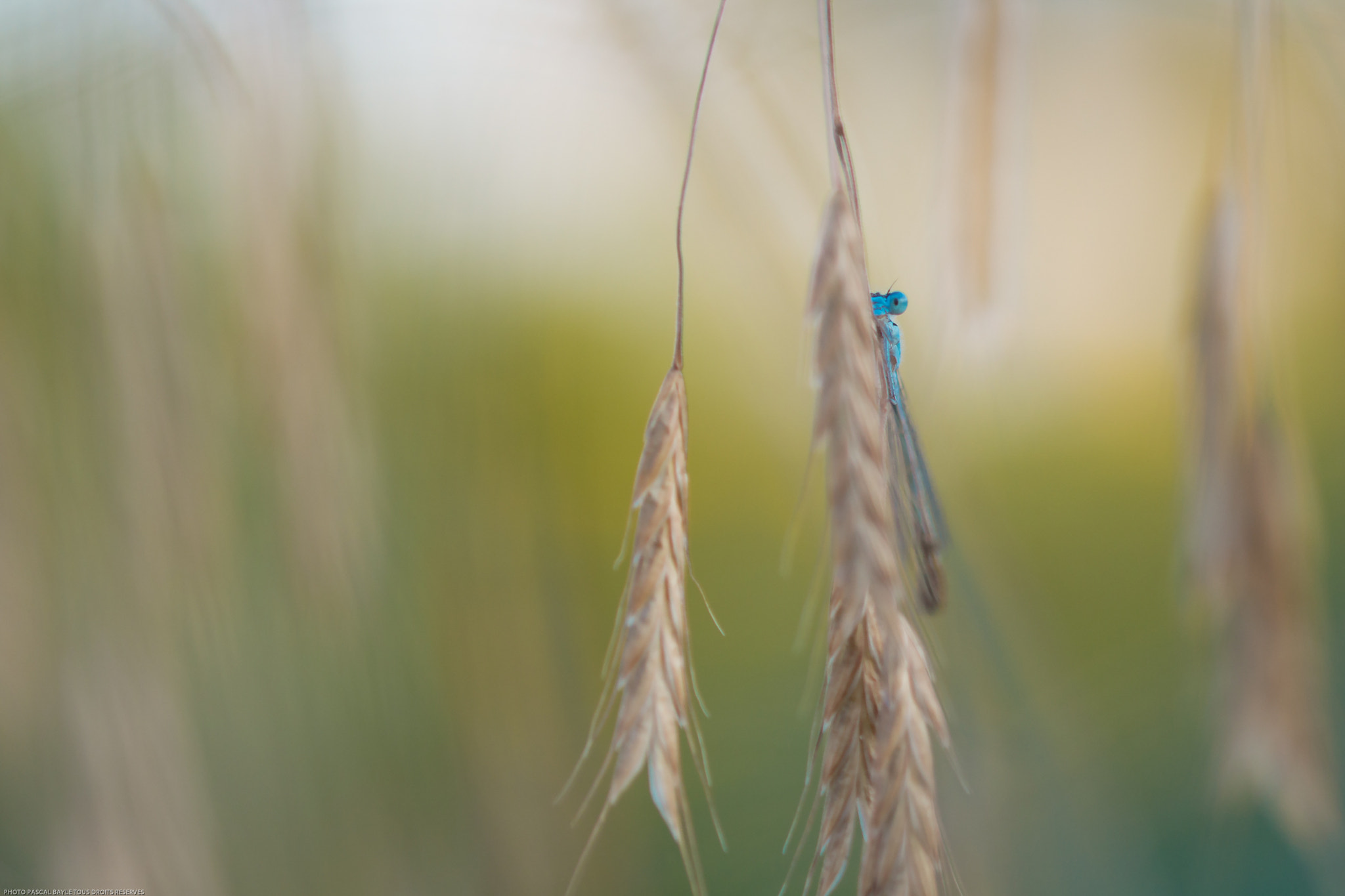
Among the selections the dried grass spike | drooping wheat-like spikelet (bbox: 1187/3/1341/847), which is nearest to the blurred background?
drooping wheat-like spikelet (bbox: 1187/3/1341/847)

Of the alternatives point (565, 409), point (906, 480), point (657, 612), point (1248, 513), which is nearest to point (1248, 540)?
point (1248, 513)

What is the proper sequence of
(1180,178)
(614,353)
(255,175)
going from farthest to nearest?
(614,353) → (1180,178) → (255,175)

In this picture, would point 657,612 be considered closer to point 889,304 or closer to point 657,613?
point 657,613

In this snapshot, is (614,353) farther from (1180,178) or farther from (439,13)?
(1180,178)

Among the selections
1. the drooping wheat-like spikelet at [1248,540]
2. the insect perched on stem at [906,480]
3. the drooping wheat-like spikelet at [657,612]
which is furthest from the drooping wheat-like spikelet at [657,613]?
the drooping wheat-like spikelet at [1248,540]

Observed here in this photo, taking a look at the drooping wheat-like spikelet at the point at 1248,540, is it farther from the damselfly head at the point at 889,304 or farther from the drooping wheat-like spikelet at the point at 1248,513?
the damselfly head at the point at 889,304

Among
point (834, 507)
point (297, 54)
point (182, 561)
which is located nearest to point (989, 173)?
point (834, 507)

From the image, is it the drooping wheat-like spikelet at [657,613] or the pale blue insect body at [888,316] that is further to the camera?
the pale blue insect body at [888,316]
